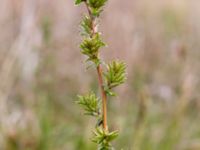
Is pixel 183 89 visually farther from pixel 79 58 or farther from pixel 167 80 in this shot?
pixel 79 58

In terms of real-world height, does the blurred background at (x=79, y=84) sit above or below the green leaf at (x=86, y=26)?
above

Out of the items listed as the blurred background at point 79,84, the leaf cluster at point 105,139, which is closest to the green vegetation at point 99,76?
the leaf cluster at point 105,139

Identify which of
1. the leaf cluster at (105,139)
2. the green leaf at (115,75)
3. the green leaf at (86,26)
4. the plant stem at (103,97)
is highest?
the green leaf at (86,26)

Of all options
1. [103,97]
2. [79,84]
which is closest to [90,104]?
[103,97]

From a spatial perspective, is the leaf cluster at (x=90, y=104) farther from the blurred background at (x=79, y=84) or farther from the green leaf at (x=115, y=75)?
the blurred background at (x=79, y=84)

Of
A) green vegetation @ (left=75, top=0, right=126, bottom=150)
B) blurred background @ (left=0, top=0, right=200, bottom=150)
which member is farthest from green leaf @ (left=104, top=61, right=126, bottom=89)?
blurred background @ (left=0, top=0, right=200, bottom=150)

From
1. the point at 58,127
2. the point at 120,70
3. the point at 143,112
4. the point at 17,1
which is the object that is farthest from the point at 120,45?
the point at 120,70

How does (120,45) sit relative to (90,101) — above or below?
above
